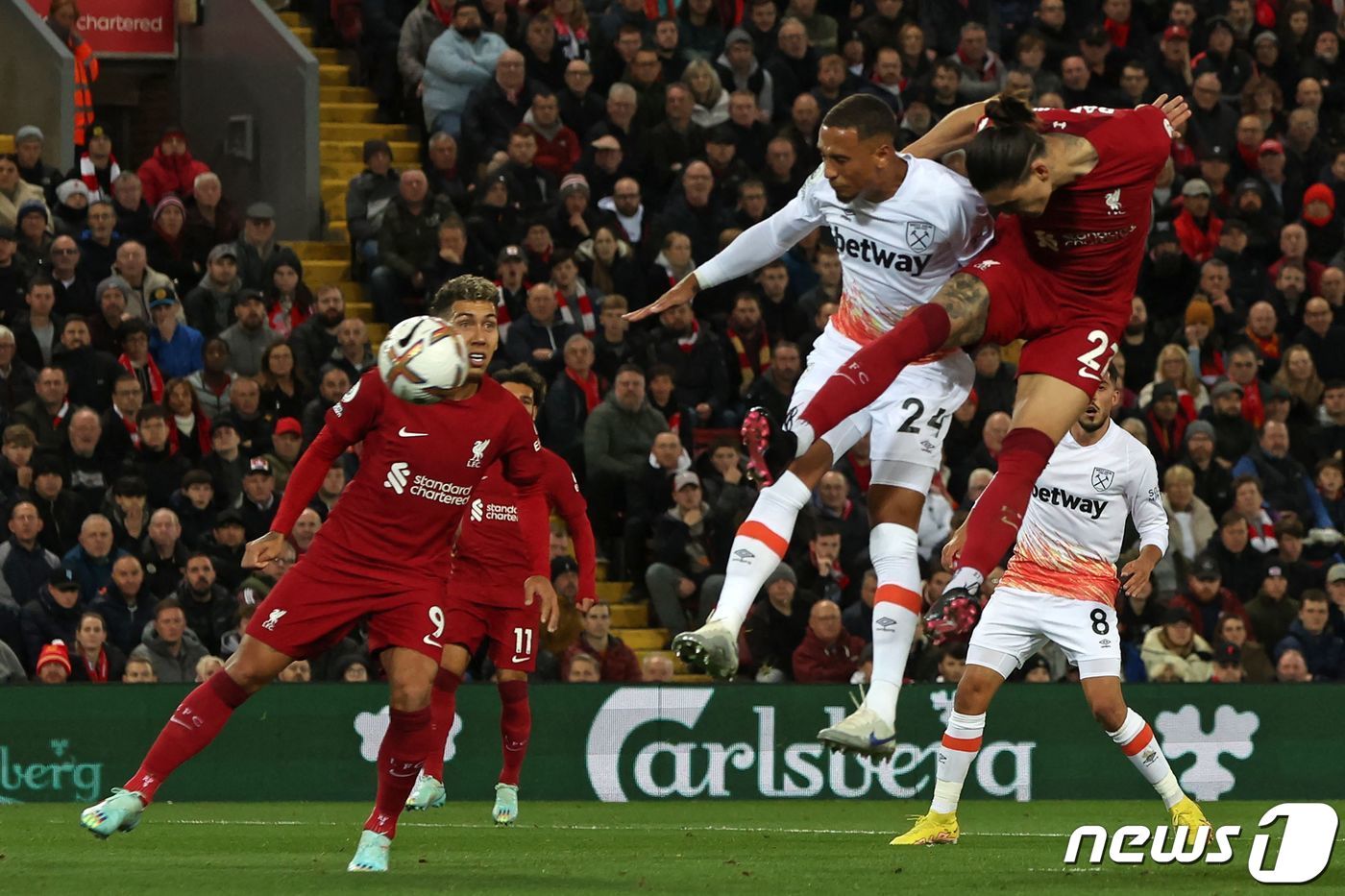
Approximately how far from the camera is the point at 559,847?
461 inches

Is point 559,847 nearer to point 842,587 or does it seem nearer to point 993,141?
point 993,141

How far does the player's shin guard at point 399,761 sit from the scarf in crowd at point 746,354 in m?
9.53

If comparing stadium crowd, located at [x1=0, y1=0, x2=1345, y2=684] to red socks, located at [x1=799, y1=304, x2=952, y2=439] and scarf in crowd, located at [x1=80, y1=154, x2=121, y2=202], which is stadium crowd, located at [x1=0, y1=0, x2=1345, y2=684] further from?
red socks, located at [x1=799, y1=304, x2=952, y2=439]

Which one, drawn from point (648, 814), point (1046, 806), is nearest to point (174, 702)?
point (648, 814)

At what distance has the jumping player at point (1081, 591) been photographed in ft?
40.4

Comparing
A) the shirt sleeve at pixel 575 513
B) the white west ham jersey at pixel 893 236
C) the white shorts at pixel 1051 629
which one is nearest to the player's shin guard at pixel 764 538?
the white west ham jersey at pixel 893 236

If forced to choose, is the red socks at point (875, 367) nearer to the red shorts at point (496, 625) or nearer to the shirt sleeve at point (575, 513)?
the shirt sleeve at point (575, 513)

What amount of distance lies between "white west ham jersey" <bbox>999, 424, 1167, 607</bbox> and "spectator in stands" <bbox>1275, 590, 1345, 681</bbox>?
5.60 m

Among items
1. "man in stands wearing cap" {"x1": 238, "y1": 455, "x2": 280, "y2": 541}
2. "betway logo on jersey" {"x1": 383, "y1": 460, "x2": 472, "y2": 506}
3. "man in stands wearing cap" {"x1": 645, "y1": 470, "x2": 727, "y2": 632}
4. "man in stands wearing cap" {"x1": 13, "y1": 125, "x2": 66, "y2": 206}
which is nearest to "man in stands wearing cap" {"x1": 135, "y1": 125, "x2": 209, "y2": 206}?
"man in stands wearing cap" {"x1": 13, "y1": 125, "x2": 66, "y2": 206}

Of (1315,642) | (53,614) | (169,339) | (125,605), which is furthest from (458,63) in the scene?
(1315,642)

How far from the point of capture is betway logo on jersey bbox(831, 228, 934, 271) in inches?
404

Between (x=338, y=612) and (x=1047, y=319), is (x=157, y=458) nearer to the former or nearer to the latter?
(x=338, y=612)

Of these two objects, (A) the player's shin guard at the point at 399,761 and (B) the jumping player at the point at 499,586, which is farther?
(B) the jumping player at the point at 499,586

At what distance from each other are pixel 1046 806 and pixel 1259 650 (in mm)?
3019
